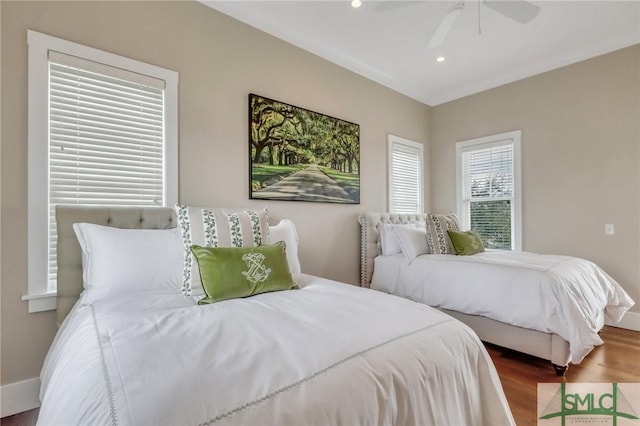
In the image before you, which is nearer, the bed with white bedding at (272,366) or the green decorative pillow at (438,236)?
the bed with white bedding at (272,366)

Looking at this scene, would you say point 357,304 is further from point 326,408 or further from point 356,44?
point 356,44

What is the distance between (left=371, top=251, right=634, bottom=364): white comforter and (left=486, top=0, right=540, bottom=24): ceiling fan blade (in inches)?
71.7

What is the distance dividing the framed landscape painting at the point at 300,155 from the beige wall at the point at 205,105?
0.32 ft

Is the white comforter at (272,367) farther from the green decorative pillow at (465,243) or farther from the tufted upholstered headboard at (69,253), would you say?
the green decorative pillow at (465,243)

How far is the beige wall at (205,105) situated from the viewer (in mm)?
1772

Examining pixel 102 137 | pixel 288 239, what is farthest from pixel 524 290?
pixel 102 137

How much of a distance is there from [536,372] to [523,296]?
21.2 inches

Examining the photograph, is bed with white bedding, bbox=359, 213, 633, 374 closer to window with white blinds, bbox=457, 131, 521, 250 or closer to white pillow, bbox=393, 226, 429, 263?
white pillow, bbox=393, 226, 429, 263

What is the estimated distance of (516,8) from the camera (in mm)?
2105

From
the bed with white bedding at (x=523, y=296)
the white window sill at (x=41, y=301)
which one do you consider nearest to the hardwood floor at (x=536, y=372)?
the bed with white bedding at (x=523, y=296)

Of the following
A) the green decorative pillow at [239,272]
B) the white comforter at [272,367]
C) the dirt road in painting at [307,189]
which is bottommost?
the white comforter at [272,367]

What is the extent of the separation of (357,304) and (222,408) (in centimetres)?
78

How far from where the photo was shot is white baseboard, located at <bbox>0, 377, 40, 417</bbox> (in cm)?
175

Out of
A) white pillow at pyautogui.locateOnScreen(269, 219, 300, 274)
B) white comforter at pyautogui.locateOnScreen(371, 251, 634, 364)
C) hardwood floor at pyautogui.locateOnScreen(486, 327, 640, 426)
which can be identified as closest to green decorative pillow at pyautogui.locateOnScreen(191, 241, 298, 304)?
white pillow at pyautogui.locateOnScreen(269, 219, 300, 274)
